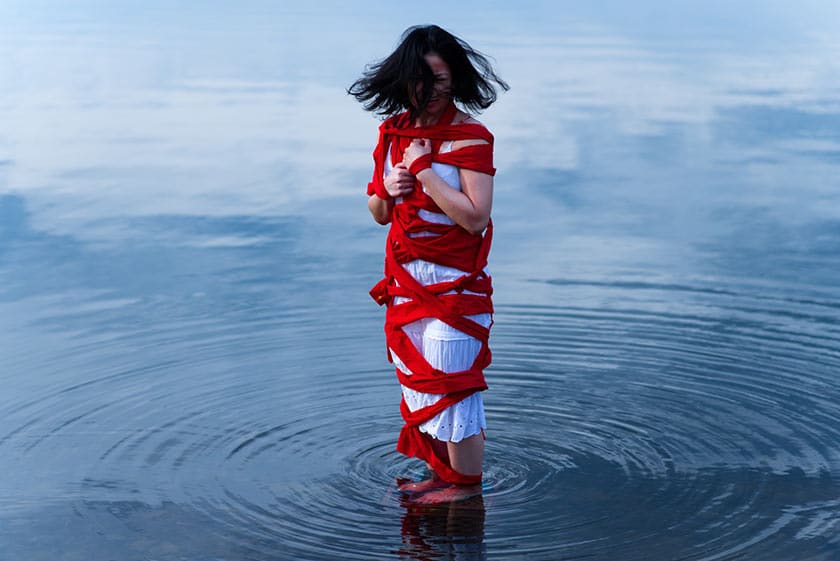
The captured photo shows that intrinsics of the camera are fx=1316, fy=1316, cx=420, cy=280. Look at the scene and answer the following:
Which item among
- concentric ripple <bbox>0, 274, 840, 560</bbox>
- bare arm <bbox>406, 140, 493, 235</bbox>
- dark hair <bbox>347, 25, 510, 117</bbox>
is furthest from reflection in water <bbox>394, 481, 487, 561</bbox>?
dark hair <bbox>347, 25, 510, 117</bbox>

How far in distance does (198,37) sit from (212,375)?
16.5 m

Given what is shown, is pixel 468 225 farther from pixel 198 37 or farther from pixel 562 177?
pixel 198 37

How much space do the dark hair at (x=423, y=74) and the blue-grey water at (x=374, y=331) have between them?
1.48 meters

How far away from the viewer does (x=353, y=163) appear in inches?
484


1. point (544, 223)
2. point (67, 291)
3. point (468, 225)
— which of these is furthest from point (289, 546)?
point (544, 223)

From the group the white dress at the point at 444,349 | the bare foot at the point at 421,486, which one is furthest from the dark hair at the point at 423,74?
the bare foot at the point at 421,486

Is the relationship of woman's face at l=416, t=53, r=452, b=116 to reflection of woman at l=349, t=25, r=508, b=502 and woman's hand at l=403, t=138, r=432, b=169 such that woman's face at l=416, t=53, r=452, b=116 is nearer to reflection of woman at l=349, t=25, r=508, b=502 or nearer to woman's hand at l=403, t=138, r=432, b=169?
reflection of woman at l=349, t=25, r=508, b=502

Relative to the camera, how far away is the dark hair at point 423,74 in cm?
458

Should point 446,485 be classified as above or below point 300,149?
below

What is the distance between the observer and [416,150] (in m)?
4.65

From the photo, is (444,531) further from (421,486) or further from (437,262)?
(437,262)

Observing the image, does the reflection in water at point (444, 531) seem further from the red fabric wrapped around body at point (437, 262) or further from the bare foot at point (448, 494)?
the red fabric wrapped around body at point (437, 262)

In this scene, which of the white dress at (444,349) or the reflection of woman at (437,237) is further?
the white dress at (444,349)

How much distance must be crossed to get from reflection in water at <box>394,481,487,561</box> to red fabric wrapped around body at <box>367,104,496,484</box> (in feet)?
0.54
